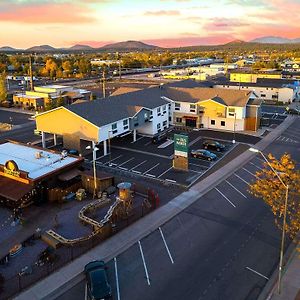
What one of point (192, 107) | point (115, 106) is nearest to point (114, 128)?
point (115, 106)

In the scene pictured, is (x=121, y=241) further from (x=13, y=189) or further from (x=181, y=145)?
(x=181, y=145)

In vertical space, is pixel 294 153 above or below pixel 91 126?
below

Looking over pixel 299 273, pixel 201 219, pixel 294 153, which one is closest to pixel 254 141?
pixel 294 153

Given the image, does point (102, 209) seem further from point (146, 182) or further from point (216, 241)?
point (216, 241)

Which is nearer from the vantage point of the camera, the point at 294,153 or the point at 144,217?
the point at 144,217

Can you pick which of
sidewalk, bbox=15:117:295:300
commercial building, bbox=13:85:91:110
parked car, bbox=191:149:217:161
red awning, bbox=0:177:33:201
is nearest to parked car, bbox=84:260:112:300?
sidewalk, bbox=15:117:295:300

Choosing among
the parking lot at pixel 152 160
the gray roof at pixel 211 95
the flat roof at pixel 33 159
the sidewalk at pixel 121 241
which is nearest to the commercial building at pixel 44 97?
the gray roof at pixel 211 95

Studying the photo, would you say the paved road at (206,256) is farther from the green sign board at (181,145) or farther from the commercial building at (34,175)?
the commercial building at (34,175)
